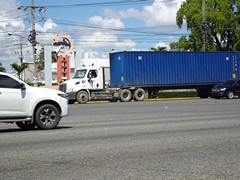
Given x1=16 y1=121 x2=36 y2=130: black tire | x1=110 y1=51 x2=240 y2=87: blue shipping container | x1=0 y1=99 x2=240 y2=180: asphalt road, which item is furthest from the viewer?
x1=110 y1=51 x2=240 y2=87: blue shipping container

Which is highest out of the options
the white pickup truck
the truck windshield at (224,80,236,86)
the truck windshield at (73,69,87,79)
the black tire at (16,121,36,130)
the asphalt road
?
the truck windshield at (73,69,87,79)

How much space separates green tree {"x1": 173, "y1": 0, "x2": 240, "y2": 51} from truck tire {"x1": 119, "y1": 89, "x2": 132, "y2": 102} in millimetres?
24733

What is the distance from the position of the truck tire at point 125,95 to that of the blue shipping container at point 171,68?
1.74ft

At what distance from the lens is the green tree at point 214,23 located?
55.2m

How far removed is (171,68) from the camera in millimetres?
34469

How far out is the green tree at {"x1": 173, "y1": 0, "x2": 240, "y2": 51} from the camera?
181 ft

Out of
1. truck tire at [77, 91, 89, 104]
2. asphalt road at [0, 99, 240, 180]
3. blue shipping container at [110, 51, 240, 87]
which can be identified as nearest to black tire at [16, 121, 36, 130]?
asphalt road at [0, 99, 240, 180]

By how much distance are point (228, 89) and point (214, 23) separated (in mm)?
24301

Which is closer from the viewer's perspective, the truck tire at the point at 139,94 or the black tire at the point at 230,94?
the truck tire at the point at 139,94

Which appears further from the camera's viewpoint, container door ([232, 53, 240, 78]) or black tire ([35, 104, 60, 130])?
container door ([232, 53, 240, 78])

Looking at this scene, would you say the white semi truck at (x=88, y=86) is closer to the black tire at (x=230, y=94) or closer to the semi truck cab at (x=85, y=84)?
the semi truck cab at (x=85, y=84)

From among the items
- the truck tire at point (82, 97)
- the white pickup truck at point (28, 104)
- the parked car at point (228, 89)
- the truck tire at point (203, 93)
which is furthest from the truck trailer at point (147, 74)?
the white pickup truck at point (28, 104)

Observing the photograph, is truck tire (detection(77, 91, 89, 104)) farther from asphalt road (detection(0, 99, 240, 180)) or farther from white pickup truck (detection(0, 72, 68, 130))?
asphalt road (detection(0, 99, 240, 180))

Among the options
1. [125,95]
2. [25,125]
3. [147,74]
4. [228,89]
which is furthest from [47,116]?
[228,89]
